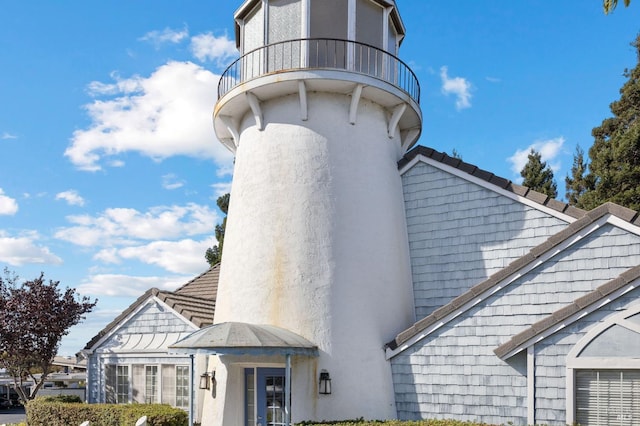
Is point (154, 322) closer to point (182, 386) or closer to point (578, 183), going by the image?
point (182, 386)

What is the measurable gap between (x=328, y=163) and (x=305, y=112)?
1.45 meters

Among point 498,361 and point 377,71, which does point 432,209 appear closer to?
point 377,71

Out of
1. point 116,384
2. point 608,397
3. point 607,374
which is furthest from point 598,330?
point 116,384

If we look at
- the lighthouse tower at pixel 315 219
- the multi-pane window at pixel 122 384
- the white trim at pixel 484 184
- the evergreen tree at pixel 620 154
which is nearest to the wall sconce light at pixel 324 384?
the lighthouse tower at pixel 315 219

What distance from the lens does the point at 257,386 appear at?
14227 mm

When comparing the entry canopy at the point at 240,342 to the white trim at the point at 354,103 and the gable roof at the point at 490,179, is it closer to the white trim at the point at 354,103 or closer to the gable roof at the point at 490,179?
the white trim at the point at 354,103

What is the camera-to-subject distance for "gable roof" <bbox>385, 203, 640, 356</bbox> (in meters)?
11.3

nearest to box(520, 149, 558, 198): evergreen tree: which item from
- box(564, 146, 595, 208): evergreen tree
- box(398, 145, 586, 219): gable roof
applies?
box(564, 146, 595, 208): evergreen tree

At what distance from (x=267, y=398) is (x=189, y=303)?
482 cm

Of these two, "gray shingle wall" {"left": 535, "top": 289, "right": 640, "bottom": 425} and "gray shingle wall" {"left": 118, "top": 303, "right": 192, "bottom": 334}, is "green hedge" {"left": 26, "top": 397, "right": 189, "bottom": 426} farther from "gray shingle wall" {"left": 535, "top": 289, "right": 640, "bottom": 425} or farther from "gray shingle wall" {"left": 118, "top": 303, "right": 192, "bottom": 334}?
"gray shingle wall" {"left": 535, "top": 289, "right": 640, "bottom": 425}

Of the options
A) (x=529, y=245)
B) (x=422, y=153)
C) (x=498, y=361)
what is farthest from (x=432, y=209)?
(x=498, y=361)

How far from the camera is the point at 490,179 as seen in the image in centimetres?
1484

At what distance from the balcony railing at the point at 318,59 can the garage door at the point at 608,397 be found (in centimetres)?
866

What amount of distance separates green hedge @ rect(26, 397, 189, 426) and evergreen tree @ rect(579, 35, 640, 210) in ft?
58.9
